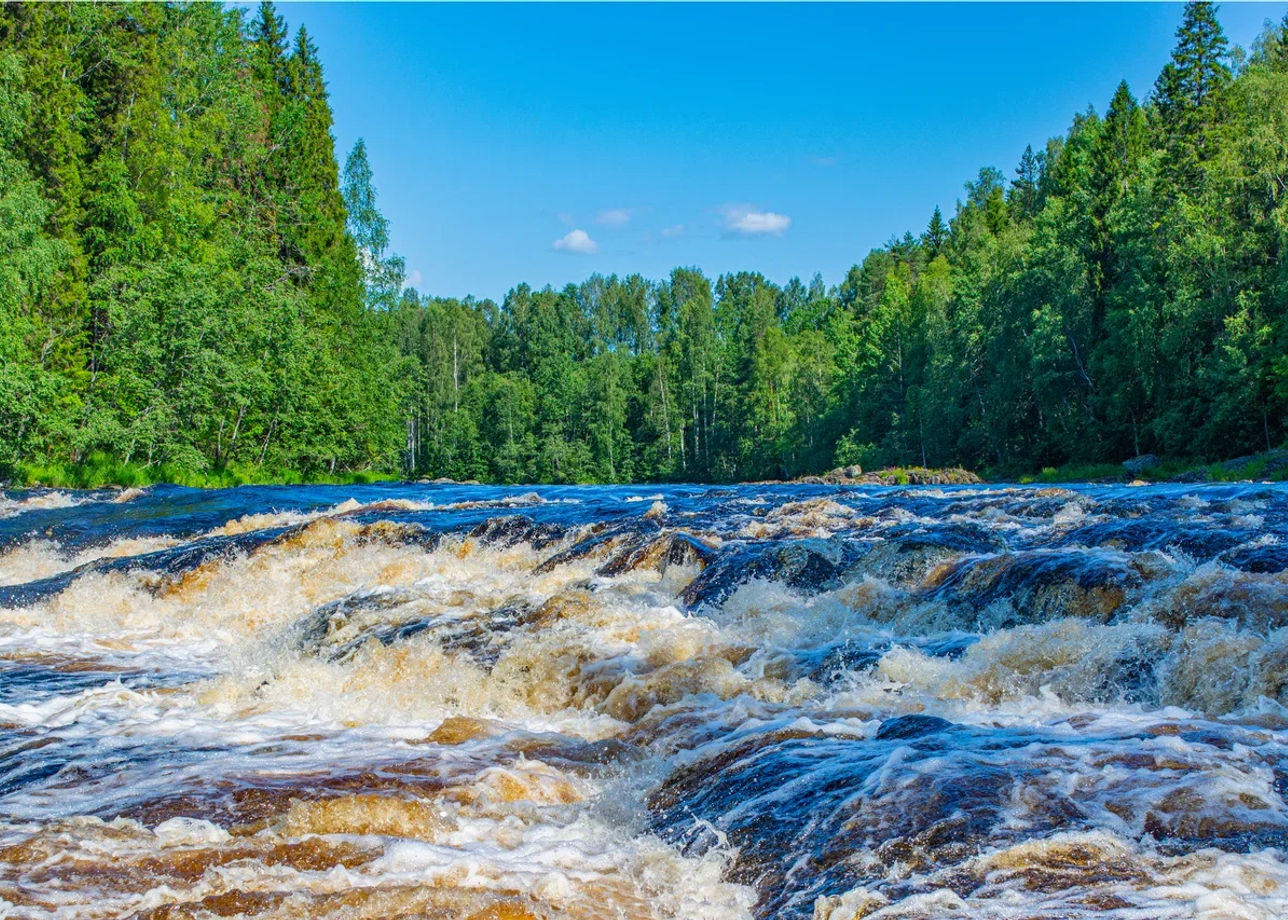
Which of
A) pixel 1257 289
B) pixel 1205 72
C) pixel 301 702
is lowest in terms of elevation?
pixel 301 702

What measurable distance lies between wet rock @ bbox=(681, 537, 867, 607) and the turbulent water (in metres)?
0.06

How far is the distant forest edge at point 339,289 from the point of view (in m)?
30.2

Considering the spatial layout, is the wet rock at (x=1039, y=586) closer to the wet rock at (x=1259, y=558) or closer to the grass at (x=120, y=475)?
the wet rock at (x=1259, y=558)

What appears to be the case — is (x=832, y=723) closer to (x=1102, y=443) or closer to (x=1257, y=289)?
(x=1257, y=289)

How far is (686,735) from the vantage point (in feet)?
20.2

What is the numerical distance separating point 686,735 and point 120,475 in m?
28.9

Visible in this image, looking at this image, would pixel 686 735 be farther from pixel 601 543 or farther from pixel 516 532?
pixel 516 532

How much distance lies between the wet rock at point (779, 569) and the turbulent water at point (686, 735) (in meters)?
0.06

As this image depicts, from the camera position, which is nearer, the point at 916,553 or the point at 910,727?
the point at 910,727

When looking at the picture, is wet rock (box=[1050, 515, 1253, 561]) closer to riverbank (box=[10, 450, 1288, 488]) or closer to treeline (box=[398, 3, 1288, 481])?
riverbank (box=[10, 450, 1288, 488])

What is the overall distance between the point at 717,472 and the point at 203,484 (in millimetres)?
53002

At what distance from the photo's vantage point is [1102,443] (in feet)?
136

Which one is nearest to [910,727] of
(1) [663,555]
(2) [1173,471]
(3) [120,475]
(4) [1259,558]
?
(4) [1259,558]

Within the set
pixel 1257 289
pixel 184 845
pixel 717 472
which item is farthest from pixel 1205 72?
pixel 184 845
